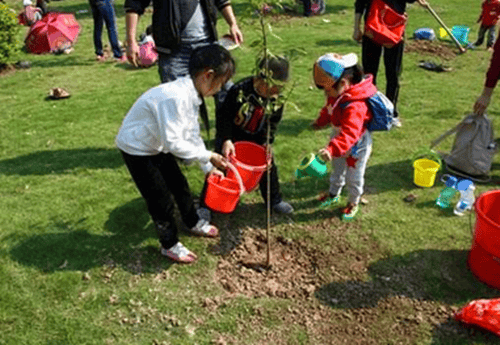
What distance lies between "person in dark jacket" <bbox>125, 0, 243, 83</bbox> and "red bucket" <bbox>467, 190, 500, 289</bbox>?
2.56 metres

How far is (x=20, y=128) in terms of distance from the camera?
235 inches

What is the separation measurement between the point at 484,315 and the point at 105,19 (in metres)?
8.26

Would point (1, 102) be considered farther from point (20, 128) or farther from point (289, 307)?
point (289, 307)

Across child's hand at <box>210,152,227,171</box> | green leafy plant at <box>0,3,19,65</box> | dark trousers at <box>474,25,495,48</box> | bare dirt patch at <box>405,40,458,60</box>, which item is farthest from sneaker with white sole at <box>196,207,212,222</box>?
dark trousers at <box>474,25,495,48</box>

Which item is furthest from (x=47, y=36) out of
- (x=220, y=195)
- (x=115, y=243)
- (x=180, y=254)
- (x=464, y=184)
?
(x=464, y=184)

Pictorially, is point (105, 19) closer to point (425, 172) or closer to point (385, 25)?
point (385, 25)

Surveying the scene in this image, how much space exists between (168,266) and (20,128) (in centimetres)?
383

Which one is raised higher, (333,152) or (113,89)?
(333,152)

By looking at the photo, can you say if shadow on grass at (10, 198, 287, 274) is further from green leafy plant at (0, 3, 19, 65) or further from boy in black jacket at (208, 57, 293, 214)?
green leafy plant at (0, 3, 19, 65)

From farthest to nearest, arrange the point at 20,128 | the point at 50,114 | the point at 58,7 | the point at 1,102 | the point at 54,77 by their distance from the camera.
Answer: the point at 58,7, the point at 54,77, the point at 1,102, the point at 50,114, the point at 20,128

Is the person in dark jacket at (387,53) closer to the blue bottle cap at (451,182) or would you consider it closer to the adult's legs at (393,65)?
the adult's legs at (393,65)

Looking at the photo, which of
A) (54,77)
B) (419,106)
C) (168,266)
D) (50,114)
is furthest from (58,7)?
(168,266)

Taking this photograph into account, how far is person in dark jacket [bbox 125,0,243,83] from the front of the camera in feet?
12.3

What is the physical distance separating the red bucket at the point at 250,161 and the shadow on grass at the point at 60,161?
191cm
